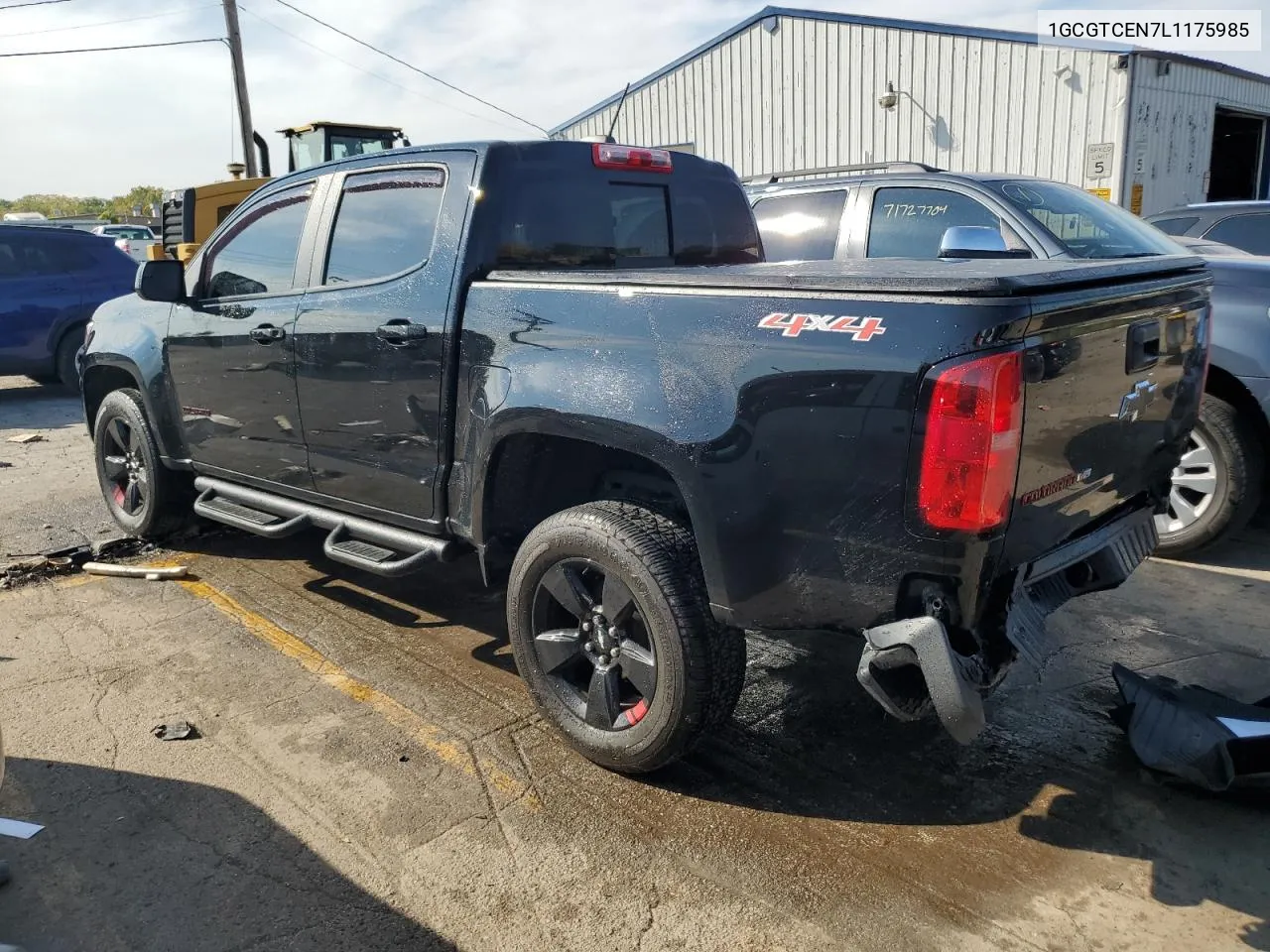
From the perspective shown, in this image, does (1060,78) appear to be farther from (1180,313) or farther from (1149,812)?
(1149,812)

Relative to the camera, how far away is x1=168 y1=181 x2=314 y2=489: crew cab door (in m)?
4.32

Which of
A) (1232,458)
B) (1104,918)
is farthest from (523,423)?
(1232,458)

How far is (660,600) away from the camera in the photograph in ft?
A: 9.39

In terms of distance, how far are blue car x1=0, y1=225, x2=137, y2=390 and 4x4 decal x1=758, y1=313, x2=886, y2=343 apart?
10.3 m

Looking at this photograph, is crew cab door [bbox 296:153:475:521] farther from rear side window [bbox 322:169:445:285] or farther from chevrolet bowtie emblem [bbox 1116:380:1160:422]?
chevrolet bowtie emblem [bbox 1116:380:1160:422]

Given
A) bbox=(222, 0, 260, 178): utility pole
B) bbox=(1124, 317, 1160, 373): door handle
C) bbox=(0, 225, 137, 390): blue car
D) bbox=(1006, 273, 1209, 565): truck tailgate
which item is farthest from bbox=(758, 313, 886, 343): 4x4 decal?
bbox=(222, 0, 260, 178): utility pole

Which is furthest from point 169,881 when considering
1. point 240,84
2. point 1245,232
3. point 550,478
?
point 240,84

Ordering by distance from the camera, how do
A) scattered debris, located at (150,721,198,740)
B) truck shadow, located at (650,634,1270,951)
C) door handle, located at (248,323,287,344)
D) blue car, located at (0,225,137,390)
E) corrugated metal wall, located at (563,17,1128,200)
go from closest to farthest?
truck shadow, located at (650,634,1270,951) → scattered debris, located at (150,721,198,740) → door handle, located at (248,323,287,344) → blue car, located at (0,225,137,390) → corrugated metal wall, located at (563,17,1128,200)

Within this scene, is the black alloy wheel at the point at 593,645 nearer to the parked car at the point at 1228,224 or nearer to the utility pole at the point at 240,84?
the parked car at the point at 1228,224

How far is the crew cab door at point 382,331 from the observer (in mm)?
3569

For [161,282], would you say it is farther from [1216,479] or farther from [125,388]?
[1216,479]

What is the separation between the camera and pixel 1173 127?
1379cm

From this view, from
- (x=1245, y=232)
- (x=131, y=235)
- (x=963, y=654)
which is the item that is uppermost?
(x=131, y=235)

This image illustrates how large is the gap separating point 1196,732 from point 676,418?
6.02 ft
